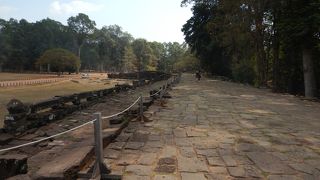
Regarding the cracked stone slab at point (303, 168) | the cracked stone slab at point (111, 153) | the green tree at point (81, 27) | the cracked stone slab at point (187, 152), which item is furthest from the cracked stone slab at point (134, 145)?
the green tree at point (81, 27)

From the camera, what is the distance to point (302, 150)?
7.04 m

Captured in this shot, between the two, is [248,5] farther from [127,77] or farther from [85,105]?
[127,77]

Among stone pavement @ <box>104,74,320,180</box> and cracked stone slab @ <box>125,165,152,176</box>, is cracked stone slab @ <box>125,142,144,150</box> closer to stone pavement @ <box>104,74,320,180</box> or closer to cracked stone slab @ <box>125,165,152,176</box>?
stone pavement @ <box>104,74,320,180</box>

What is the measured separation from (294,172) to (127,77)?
7014 cm

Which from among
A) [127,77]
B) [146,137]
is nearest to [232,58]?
[127,77]

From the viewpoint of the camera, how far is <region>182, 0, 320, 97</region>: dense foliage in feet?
71.1

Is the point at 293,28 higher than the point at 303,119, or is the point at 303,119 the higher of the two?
the point at 293,28

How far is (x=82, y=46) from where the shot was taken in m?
118

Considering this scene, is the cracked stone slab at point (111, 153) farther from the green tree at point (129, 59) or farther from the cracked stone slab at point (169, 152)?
the green tree at point (129, 59)

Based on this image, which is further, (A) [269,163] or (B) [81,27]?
(B) [81,27]

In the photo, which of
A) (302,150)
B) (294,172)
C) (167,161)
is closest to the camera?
(294,172)

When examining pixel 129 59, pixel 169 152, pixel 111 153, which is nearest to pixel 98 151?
pixel 111 153

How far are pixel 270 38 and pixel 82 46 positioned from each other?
3759 inches

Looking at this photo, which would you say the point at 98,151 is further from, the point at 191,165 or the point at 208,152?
the point at 208,152
